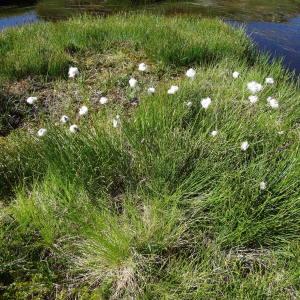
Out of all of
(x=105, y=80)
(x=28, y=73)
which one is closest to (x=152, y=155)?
(x=105, y=80)

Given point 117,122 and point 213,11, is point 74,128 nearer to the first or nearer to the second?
point 117,122

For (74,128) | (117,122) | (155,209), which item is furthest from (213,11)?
(155,209)

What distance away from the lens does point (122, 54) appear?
6.76 metres

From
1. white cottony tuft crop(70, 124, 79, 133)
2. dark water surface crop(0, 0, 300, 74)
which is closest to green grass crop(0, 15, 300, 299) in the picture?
white cottony tuft crop(70, 124, 79, 133)

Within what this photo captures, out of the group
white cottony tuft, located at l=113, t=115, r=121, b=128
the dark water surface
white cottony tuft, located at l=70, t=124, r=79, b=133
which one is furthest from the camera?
the dark water surface

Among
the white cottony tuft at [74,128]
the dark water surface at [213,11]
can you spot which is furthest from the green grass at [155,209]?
the dark water surface at [213,11]

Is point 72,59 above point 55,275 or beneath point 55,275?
beneath

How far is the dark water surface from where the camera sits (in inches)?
495

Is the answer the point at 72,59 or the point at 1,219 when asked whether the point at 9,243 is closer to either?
the point at 1,219

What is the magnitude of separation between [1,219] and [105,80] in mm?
3270

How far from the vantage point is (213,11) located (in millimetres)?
16172

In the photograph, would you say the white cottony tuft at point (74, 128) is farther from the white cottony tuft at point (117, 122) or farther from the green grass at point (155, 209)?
the white cottony tuft at point (117, 122)

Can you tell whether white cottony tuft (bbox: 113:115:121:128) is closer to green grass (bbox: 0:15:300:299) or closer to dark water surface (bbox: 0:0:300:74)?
green grass (bbox: 0:15:300:299)

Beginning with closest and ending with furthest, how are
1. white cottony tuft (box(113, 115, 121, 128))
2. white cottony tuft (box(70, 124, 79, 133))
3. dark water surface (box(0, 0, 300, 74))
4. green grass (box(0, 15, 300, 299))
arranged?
1. green grass (box(0, 15, 300, 299))
2. white cottony tuft (box(70, 124, 79, 133))
3. white cottony tuft (box(113, 115, 121, 128))
4. dark water surface (box(0, 0, 300, 74))
